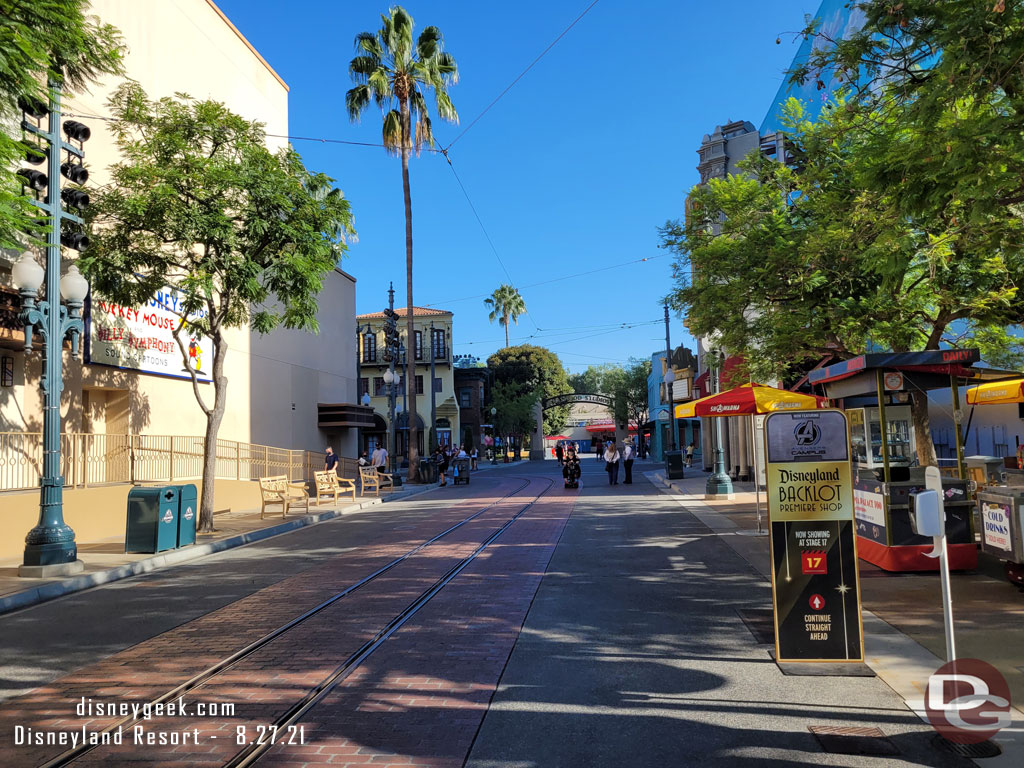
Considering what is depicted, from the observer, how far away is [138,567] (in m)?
11.2

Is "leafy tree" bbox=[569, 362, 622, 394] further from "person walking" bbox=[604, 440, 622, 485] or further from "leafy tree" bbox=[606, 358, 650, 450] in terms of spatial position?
"person walking" bbox=[604, 440, 622, 485]

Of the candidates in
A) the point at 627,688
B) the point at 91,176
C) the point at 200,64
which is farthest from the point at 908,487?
→ the point at 200,64

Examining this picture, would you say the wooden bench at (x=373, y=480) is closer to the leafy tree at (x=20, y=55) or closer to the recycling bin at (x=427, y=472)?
the recycling bin at (x=427, y=472)

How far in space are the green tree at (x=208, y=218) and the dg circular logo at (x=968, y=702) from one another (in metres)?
12.4

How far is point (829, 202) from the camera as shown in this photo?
11086mm

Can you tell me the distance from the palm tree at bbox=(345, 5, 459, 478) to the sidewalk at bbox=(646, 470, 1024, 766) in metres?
25.1

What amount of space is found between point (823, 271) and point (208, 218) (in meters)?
11.0

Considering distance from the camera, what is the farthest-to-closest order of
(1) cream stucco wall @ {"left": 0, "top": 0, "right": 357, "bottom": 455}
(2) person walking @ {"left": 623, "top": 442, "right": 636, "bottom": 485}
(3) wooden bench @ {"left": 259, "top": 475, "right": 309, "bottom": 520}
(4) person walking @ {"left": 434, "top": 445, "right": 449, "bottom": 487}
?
(4) person walking @ {"left": 434, "top": 445, "right": 449, "bottom": 487}, (2) person walking @ {"left": 623, "top": 442, "right": 636, "bottom": 485}, (3) wooden bench @ {"left": 259, "top": 475, "right": 309, "bottom": 520}, (1) cream stucco wall @ {"left": 0, "top": 0, "right": 357, "bottom": 455}

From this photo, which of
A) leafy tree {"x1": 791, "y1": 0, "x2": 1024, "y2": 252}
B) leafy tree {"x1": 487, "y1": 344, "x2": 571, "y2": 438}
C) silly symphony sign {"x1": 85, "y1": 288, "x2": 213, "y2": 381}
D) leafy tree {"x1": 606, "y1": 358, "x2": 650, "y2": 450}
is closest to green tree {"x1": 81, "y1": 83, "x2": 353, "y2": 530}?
silly symphony sign {"x1": 85, "y1": 288, "x2": 213, "y2": 381}

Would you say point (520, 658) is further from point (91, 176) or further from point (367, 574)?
point (91, 176)

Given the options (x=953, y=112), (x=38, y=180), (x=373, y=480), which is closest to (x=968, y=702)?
(x=953, y=112)

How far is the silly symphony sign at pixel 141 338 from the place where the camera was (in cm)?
1650

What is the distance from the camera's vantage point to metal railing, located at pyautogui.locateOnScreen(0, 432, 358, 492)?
13414 mm

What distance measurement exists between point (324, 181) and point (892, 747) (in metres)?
15.2
